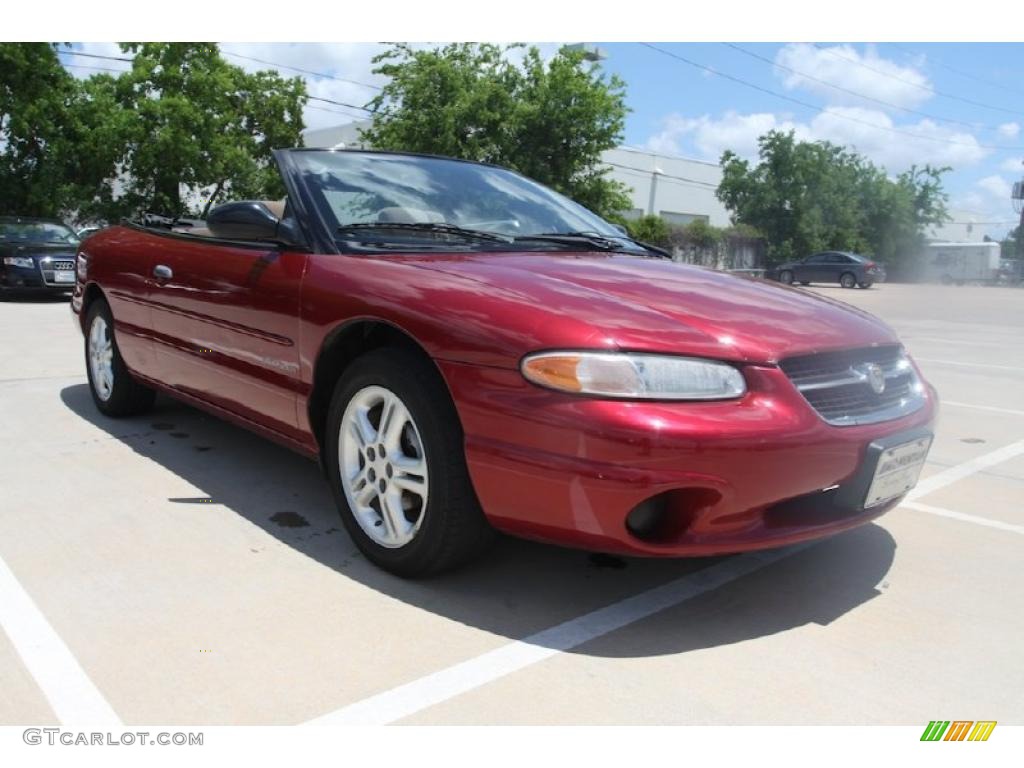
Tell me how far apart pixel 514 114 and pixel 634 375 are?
21.9 m

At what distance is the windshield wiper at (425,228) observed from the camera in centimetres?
337

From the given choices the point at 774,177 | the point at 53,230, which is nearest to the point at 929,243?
the point at 774,177

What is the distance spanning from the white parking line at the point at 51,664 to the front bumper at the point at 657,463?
113 cm

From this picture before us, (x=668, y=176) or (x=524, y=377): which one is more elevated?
(x=668, y=176)

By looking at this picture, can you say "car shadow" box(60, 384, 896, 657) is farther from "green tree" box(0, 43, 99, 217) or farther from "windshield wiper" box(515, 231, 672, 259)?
"green tree" box(0, 43, 99, 217)

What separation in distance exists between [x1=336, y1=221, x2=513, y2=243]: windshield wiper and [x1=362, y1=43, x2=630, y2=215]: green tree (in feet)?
65.7

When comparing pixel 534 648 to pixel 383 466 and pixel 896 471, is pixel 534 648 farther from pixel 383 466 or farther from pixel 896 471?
pixel 896 471

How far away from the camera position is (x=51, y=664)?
93.4 inches

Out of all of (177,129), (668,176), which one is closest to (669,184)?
(668,176)

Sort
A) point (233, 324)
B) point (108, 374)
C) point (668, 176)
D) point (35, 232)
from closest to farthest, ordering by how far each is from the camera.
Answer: point (233, 324) → point (108, 374) → point (35, 232) → point (668, 176)

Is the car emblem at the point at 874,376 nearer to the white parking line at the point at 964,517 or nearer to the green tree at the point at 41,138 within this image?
the white parking line at the point at 964,517

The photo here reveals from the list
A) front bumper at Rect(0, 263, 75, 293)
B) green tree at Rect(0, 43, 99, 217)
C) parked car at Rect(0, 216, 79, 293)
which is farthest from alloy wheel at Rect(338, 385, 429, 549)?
green tree at Rect(0, 43, 99, 217)

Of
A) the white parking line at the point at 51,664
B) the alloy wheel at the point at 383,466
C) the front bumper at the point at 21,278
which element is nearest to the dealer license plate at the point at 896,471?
the alloy wheel at the point at 383,466

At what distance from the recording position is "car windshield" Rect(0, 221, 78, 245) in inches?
544
